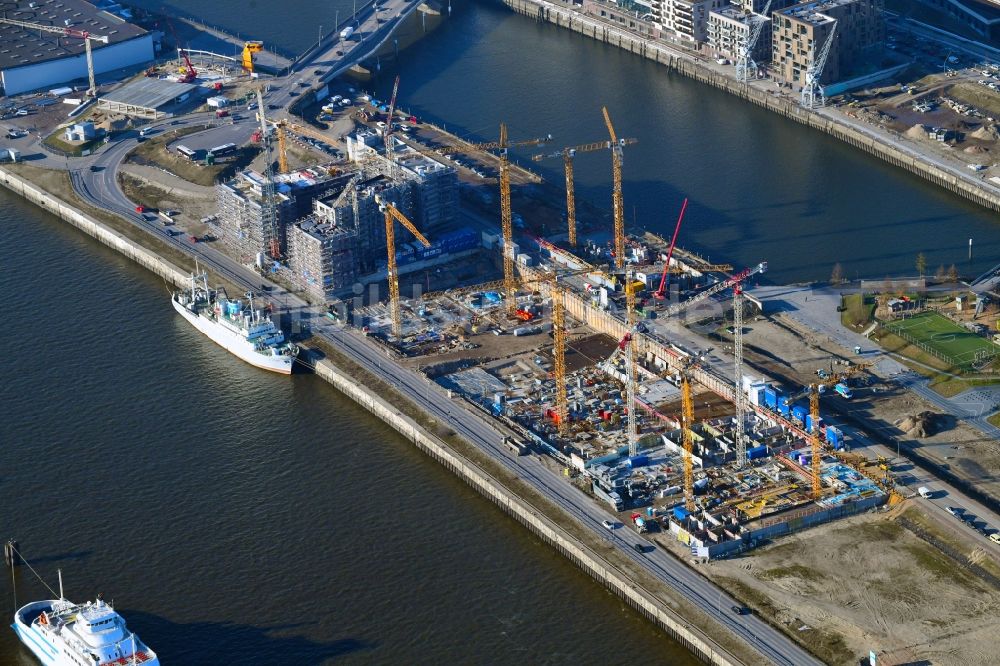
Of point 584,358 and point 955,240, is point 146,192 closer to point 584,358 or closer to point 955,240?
point 584,358

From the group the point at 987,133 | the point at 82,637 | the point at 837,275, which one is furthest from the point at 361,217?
the point at 987,133

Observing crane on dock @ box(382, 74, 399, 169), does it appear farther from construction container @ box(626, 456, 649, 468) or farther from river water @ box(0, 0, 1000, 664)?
construction container @ box(626, 456, 649, 468)

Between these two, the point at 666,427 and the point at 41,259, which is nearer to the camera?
the point at 666,427

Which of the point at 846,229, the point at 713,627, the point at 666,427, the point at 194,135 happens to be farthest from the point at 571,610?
the point at 194,135

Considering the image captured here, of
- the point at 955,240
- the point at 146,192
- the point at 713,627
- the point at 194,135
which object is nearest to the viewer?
the point at 713,627

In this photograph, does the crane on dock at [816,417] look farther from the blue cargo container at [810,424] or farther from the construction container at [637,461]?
the construction container at [637,461]

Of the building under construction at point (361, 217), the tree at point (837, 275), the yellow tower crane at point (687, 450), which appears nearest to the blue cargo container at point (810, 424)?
the yellow tower crane at point (687, 450)

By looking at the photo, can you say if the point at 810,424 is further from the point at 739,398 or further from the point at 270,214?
the point at 270,214
